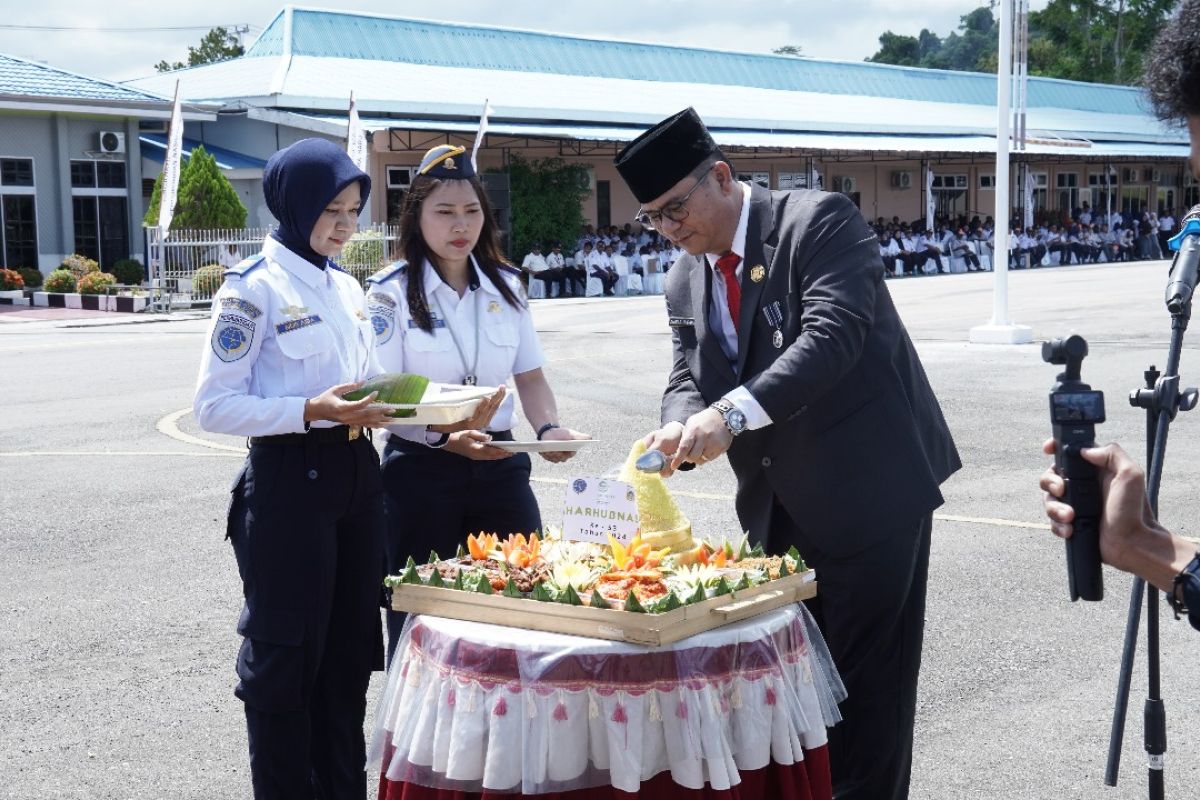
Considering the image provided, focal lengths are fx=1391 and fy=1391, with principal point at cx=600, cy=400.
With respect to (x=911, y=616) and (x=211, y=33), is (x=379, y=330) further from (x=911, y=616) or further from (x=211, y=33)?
(x=211, y=33)

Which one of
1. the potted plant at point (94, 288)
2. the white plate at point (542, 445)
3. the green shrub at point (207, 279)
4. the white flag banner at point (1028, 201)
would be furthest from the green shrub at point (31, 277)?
the white flag banner at point (1028, 201)

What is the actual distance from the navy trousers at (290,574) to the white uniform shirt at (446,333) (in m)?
0.53

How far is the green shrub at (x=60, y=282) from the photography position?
29.2m

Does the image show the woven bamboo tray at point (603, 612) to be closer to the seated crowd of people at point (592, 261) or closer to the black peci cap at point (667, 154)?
the black peci cap at point (667, 154)

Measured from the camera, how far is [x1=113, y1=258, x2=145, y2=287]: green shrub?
1228 inches

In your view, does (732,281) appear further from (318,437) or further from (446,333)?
(318,437)

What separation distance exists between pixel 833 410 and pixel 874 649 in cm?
67

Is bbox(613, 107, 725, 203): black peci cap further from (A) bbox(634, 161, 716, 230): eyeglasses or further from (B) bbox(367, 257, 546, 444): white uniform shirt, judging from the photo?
(B) bbox(367, 257, 546, 444): white uniform shirt

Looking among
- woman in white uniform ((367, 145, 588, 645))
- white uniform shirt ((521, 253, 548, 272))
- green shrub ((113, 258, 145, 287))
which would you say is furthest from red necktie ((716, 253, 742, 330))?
white uniform shirt ((521, 253, 548, 272))

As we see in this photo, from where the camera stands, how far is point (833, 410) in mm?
3695

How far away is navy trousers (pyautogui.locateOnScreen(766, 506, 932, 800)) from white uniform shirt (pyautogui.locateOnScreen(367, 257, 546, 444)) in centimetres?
122

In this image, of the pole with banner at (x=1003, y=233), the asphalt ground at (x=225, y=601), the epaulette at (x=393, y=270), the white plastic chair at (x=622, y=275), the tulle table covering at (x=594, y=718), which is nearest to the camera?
the tulle table covering at (x=594, y=718)

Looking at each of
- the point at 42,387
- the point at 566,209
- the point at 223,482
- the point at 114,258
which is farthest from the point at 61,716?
the point at 566,209

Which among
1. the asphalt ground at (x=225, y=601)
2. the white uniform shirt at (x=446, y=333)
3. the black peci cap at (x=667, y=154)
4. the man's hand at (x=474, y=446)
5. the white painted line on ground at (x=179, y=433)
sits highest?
the black peci cap at (x=667, y=154)
